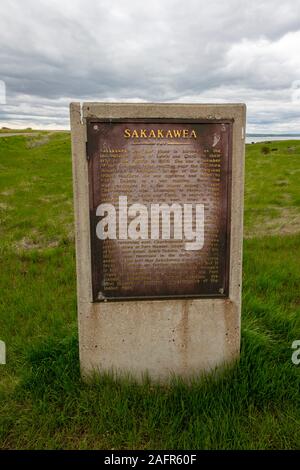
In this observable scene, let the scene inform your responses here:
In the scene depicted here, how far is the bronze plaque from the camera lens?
327 centimetres

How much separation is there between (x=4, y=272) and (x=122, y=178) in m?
4.08

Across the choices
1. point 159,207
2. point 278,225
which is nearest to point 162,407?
point 159,207

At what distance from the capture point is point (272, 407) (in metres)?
3.29

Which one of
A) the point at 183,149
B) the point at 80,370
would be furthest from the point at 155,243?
the point at 80,370
